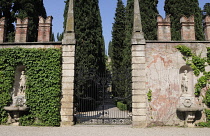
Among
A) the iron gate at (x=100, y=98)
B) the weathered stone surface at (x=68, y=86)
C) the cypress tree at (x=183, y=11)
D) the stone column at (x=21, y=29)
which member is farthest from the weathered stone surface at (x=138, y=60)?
the cypress tree at (x=183, y=11)

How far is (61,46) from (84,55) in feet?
19.9

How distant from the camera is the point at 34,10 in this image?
18828 mm

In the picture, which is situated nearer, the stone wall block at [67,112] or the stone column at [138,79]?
the stone column at [138,79]

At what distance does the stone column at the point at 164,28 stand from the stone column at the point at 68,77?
4.60 metres

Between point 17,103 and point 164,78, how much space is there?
764cm

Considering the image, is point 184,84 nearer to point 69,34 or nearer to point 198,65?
point 198,65

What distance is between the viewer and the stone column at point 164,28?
348 inches

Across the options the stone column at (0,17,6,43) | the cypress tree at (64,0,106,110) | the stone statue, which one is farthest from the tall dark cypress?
the stone statue

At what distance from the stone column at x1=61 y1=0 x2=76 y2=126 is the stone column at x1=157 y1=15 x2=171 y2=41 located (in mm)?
4603

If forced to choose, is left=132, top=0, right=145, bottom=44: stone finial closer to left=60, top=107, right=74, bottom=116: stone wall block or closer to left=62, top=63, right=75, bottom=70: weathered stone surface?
left=62, top=63, right=75, bottom=70: weathered stone surface

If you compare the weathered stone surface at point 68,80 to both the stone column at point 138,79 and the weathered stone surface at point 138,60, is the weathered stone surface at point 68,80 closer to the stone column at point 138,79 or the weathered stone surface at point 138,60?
the stone column at point 138,79

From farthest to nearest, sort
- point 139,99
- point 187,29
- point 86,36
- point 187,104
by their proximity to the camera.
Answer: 1. point 86,36
2. point 187,29
3. point 139,99
4. point 187,104

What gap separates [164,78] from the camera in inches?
337

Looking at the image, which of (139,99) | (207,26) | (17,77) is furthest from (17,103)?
(207,26)
